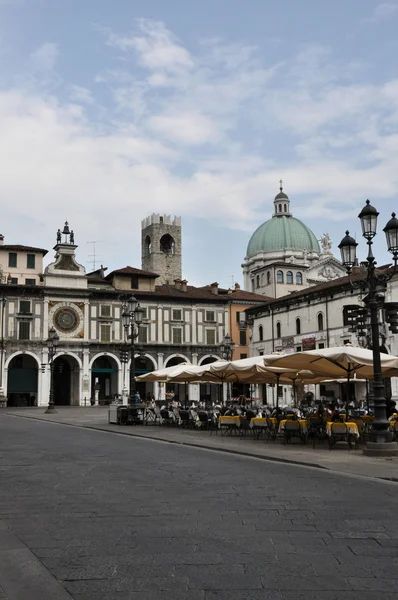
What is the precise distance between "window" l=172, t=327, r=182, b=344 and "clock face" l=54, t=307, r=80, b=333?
10087 mm

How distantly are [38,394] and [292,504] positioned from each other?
5430 centimetres

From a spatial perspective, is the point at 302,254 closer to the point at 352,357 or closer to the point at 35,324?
the point at 35,324

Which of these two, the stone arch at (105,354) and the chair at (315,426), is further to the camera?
the stone arch at (105,354)

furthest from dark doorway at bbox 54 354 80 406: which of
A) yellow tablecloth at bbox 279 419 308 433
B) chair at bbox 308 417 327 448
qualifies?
chair at bbox 308 417 327 448

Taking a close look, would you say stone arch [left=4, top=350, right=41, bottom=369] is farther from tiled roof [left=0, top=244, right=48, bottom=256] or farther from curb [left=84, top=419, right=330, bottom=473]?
curb [left=84, top=419, right=330, bottom=473]

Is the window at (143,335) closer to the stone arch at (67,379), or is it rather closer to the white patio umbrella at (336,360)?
the stone arch at (67,379)

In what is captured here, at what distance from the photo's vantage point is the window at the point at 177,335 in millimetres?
67438

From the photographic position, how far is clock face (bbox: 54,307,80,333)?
62.5 m

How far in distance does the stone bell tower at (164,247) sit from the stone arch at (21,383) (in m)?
37.2

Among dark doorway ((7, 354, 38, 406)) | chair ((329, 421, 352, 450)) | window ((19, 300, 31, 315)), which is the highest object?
window ((19, 300, 31, 315))

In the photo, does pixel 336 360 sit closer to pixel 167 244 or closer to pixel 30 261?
pixel 30 261

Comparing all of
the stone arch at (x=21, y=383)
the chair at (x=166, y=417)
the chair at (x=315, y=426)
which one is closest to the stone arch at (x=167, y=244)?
the stone arch at (x=21, y=383)

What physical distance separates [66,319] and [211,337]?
15.4 metres

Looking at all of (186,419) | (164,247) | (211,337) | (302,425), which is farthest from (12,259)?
(302,425)
